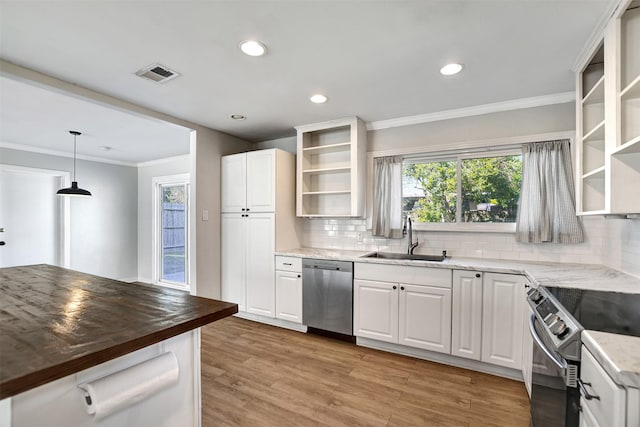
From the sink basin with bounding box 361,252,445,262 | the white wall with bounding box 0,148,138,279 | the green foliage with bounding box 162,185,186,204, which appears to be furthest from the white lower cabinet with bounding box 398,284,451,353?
the white wall with bounding box 0,148,138,279

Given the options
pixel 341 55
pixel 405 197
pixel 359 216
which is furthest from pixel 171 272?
pixel 341 55

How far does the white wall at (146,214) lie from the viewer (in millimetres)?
5746

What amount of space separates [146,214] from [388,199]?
5.01 meters

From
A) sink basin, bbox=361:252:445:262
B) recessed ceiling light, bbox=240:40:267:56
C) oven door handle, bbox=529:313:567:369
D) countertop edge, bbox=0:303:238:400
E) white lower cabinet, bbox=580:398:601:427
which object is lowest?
white lower cabinet, bbox=580:398:601:427

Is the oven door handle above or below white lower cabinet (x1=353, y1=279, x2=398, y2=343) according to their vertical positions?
above

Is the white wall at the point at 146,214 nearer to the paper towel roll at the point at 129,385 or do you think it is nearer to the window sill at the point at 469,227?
the window sill at the point at 469,227

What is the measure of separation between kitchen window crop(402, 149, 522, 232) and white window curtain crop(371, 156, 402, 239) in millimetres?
130

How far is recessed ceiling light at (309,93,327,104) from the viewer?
9.07ft

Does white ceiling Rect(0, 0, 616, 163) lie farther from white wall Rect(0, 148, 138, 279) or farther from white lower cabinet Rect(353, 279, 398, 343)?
white wall Rect(0, 148, 138, 279)


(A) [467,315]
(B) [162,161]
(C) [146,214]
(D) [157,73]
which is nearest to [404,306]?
(A) [467,315]

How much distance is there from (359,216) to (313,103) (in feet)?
4.35

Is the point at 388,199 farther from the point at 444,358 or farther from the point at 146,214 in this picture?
the point at 146,214

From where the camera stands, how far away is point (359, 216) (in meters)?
3.38

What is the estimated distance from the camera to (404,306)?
274 cm
